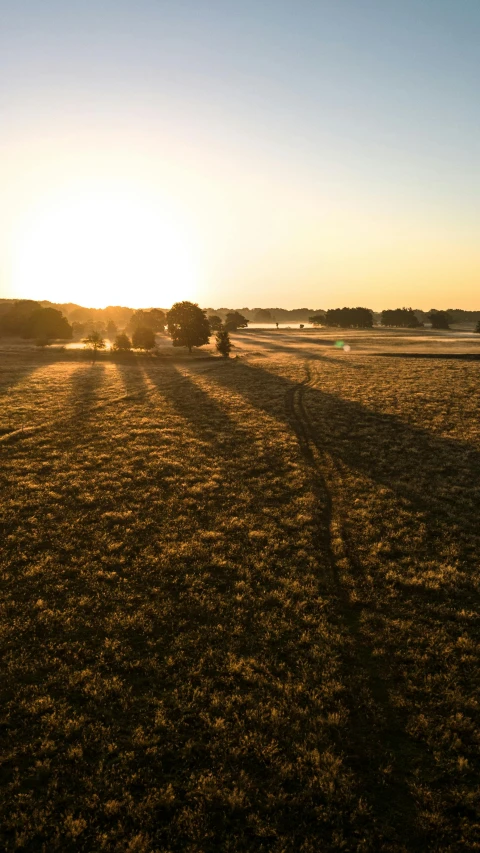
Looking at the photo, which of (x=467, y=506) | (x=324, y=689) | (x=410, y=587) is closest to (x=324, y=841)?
(x=324, y=689)

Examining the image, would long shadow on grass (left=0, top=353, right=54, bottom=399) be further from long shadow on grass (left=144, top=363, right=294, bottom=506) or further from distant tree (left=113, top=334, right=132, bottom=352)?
long shadow on grass (left=144, top=363, right=294, bottom=506)

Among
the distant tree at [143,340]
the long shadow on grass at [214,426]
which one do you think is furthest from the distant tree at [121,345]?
the long shadow on grass at [214,426]

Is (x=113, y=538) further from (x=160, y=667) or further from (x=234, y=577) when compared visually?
(x=160, y=667)

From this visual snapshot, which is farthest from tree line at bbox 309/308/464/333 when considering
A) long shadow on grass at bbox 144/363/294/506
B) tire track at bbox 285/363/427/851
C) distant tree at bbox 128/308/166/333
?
tire track at bbox 285/363/427/851

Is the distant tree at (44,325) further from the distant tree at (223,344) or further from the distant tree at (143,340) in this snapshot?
the distant tree at (223,344)

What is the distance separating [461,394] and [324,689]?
35544 mm

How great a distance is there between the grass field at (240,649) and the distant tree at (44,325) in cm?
8788

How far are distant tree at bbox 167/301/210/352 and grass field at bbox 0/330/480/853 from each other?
190 ft

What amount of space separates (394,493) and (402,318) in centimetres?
18119

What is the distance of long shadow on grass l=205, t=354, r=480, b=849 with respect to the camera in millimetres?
7812

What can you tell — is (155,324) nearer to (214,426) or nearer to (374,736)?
(214,426)

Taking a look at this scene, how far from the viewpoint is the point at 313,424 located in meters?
30.7

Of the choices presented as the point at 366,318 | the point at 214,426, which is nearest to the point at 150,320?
the point at 366,318

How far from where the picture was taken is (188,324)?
7875 cm
